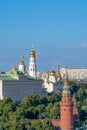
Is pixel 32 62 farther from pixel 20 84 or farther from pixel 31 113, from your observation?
pixel 31 113

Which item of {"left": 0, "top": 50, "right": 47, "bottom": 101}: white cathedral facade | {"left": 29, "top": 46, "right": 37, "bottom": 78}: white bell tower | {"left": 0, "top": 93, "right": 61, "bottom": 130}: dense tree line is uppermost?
{"left": 29, "top": 46, "right": 37, "bottom": 78}: white bell tower

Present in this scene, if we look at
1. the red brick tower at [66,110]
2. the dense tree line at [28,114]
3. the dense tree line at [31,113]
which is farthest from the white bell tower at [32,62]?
the red brick tower at [66,110]

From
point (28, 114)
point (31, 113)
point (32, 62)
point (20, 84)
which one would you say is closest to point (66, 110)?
point (28, 114)

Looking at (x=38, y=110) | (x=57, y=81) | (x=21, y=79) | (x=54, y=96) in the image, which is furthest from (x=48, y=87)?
(x=38, y=110)

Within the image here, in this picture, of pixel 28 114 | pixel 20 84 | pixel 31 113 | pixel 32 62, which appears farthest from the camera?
pixel 32 62

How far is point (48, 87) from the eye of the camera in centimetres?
13238

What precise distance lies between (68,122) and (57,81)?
5476 cm

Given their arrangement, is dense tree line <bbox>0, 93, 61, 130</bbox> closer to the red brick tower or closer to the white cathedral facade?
the red brick tower

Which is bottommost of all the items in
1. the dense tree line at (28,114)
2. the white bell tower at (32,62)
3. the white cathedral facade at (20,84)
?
the dense tree line at (28,114)

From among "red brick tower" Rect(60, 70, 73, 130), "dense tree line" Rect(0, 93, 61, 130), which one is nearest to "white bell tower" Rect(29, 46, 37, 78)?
"dense tree line" Rect(0, 93, 61, 130)

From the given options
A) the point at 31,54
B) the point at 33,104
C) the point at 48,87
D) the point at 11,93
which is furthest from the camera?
the point at 48,87

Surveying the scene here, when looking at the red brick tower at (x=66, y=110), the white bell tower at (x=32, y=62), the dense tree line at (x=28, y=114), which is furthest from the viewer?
the white bell tower at (x=32, y=62)

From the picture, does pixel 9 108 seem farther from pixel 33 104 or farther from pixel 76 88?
pixel 76 88

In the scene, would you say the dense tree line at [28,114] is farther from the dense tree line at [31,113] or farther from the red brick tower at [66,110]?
the red brick tower at [66,110]
